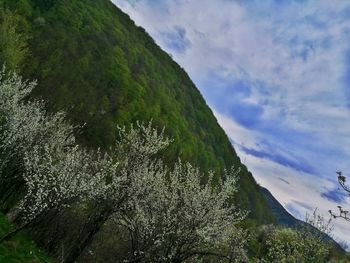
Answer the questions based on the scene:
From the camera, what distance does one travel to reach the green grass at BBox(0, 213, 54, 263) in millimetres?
30438

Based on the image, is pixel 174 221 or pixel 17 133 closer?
pixel 174 221

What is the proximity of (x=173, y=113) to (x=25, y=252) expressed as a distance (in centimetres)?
11839

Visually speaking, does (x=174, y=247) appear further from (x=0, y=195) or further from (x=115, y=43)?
(x=115, y=43)

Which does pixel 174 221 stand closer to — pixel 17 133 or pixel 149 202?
pixel 149 202

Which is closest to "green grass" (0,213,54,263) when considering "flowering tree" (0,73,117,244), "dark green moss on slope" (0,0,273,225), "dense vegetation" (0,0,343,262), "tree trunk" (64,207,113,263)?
"dense vegetation" (0,0,343,262)

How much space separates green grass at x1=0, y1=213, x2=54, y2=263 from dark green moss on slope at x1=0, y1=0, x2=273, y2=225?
46.7 meters

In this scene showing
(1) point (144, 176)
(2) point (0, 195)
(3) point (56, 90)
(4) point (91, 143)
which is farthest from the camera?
(4) point (91, 143)

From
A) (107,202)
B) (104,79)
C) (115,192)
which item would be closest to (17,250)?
(107,202)

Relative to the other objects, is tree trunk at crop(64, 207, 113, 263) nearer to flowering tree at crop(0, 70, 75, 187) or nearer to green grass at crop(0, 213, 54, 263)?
green grass at crop(0, 213, 54, 263)

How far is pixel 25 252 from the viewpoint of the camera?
110 feet

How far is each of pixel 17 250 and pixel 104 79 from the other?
97.3 m

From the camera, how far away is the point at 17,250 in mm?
33125

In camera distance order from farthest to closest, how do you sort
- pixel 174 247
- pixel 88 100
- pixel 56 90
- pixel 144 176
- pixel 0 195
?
1. pixel 88 100
2. pixel 56 90
3. pixel 0 195
4. pixel 144 176
5. pixel 174 247

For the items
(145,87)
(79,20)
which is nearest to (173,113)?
(145,87)
